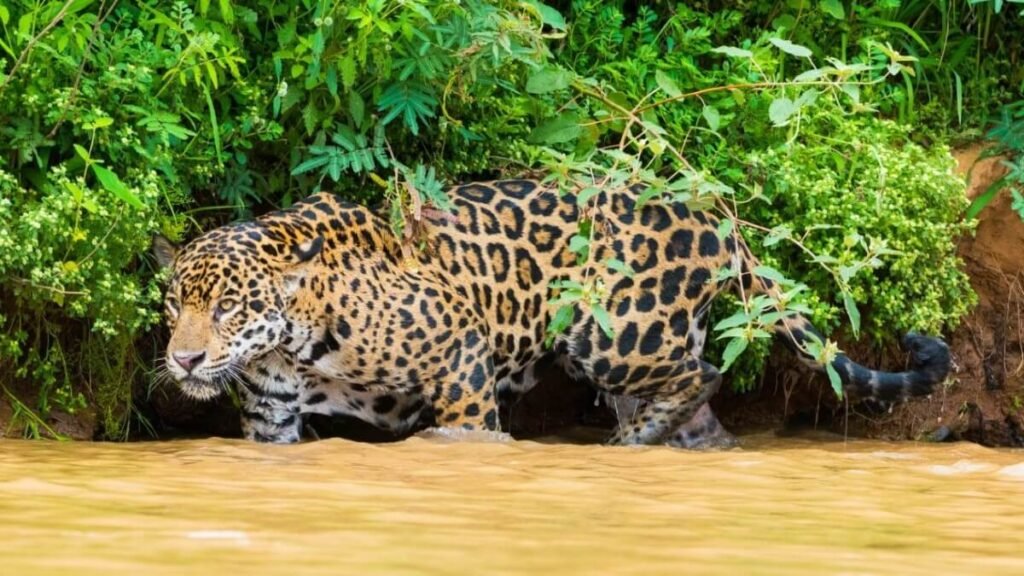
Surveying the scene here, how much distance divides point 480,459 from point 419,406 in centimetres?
124

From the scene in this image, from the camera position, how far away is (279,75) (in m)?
6.43

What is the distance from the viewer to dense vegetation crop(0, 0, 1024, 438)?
606 centimetres

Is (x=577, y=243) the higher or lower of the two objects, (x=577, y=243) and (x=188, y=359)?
the higher

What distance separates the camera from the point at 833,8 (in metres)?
7.69

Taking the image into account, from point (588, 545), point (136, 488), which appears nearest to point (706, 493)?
point (588, 545)

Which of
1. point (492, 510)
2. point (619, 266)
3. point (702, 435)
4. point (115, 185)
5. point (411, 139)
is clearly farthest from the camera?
point (702, 435)

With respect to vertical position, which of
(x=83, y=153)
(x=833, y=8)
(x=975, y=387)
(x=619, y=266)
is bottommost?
(x=975, y=387)

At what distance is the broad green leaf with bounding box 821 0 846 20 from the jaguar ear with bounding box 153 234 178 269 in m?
3.28

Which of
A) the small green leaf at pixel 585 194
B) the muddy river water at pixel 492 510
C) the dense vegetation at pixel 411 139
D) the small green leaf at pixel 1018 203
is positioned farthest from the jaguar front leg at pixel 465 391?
the small green leaf at pixel 1018 203

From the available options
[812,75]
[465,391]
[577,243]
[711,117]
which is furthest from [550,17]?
[465,391]

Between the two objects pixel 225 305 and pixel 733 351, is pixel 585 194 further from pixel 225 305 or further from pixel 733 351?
pixel 225 305

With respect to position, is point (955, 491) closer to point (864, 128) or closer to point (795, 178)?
point (795, 178)

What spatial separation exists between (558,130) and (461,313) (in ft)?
2.95

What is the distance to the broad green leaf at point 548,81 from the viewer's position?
654 centimetres
